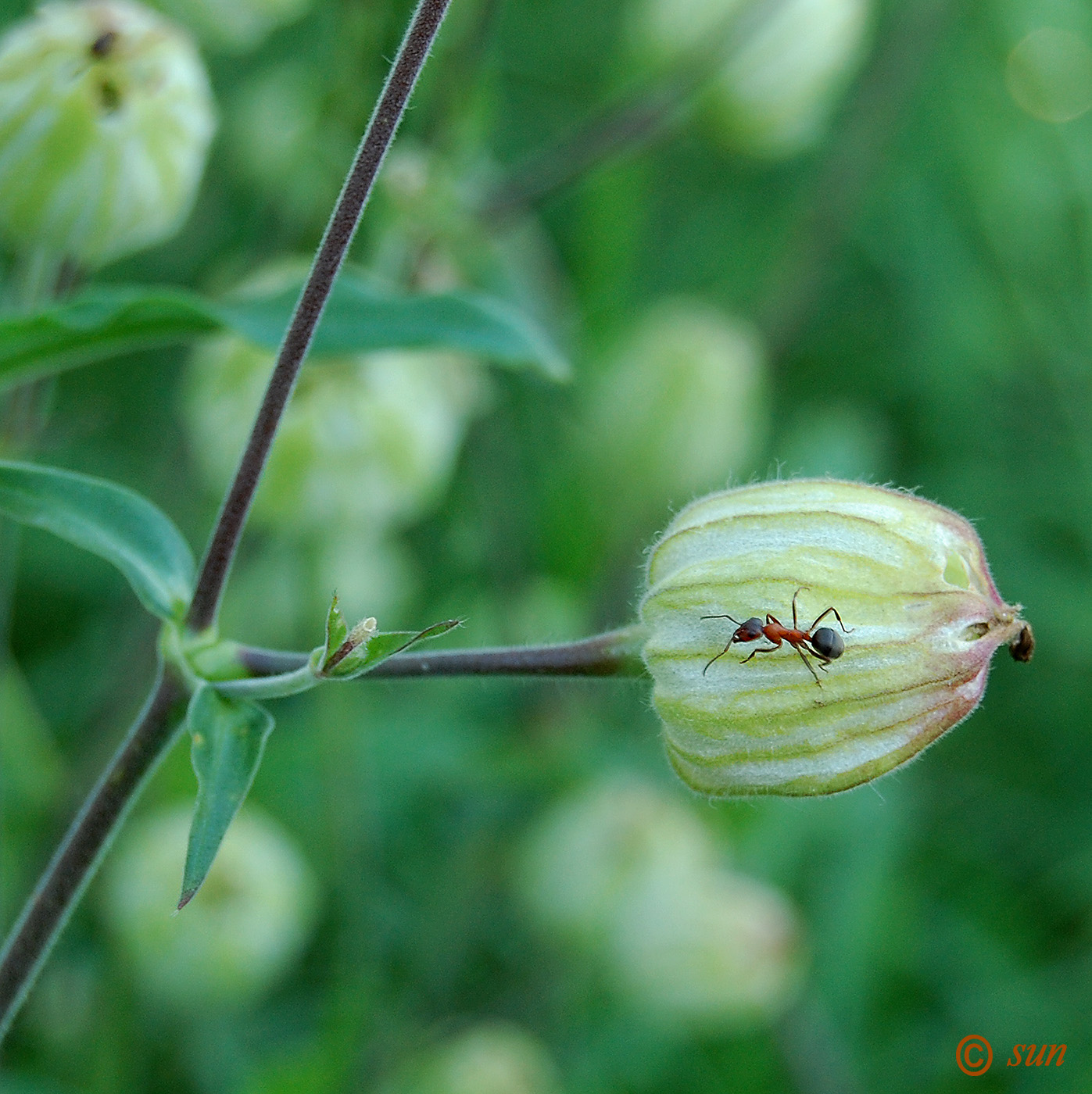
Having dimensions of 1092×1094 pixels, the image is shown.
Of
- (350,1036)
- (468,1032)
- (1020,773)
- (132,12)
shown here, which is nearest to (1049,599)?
(1020,773)

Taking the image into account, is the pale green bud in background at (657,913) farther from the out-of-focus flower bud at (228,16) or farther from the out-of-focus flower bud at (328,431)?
the out-of-focus flower bud at (228,16)

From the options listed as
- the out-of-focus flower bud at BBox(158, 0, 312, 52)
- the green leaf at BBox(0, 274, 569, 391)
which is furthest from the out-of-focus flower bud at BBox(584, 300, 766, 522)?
the green leaf at BBox(0, 274, 569, 391)

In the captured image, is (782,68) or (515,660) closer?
(515,660)

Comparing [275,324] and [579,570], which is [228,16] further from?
[579,570]

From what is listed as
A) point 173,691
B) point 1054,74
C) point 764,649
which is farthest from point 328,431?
point 1054,74

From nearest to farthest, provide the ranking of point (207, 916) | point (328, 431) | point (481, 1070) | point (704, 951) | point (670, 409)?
point (328, 431) → point (207, 916) → point (481, 1070) → point (704, 951) → point (670, 409)

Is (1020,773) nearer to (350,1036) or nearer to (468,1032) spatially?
(468,1032)

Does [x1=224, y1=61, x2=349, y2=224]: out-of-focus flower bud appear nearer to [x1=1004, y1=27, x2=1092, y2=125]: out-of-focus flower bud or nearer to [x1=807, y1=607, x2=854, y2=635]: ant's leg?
[x1=807, y1=607, x2=854, y2=635]: ant's leg
